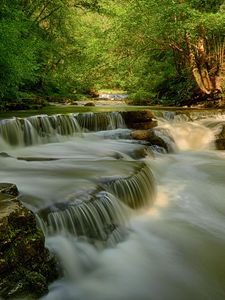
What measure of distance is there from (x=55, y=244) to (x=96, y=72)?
1691cm

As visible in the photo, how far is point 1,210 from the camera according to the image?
3.91 m

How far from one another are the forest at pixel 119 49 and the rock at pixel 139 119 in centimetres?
365

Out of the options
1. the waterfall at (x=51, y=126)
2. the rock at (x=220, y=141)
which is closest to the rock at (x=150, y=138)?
the rock at (x=220, y=141)

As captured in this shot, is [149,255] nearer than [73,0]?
Yes

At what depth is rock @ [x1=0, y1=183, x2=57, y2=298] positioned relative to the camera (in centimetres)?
365

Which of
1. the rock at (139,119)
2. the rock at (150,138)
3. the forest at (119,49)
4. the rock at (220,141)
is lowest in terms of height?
the rock at (220,141)

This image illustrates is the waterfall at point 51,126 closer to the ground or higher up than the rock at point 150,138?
higher up

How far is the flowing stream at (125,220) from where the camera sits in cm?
433

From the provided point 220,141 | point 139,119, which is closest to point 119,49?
point 139,119

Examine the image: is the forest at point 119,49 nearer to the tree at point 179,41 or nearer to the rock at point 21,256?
the tree at point 179,41

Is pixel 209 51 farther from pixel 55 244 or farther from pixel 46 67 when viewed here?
pixel 55 244

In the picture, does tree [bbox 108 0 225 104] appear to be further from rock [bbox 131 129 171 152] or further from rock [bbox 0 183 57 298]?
rock [bbox 0 183 57 298]

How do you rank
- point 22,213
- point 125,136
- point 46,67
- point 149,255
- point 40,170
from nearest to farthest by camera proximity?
point 22,213 < point 149,255 < point 40,170 < point 125,136 < point 46,67

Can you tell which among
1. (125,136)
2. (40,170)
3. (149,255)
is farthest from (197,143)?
(149,255)
